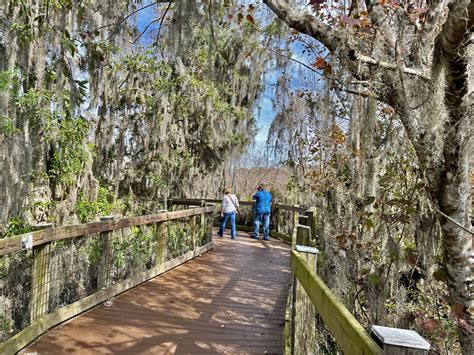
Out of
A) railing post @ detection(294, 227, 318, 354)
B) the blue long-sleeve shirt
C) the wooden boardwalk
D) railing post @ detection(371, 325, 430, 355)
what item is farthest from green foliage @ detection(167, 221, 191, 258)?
railing post @ detection(371, 325, 430, 355)

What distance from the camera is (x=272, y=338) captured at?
3693mm

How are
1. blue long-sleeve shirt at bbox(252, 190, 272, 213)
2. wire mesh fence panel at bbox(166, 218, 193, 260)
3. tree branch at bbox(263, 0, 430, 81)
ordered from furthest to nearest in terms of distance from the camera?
blue long-sleeve shirt at bbox(252, 190, 272, 213) < wire mesh fence panel at bbox(166, 218, 193, 260) < tree branch at bbox(263, 0, 430, 81)

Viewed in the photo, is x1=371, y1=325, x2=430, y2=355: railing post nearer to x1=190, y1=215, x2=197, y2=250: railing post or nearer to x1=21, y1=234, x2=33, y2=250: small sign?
x1=21, y1=234, x2=33, y2=250: small sign

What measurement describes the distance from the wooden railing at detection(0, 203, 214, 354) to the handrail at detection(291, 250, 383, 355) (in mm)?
2156

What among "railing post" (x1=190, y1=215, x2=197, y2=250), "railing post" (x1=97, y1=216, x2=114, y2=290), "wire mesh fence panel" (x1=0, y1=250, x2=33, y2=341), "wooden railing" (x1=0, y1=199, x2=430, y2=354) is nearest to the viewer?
"wooden railing" (x1=0, y1=199, x2=430, y2=354)

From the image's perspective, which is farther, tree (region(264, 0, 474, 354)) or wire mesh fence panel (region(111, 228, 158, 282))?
wire mesh fence panel (region(111, 228, 158, 282))

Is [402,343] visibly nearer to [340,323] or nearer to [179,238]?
[340,323]

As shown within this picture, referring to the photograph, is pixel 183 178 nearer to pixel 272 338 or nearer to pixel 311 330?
pixel 272 338

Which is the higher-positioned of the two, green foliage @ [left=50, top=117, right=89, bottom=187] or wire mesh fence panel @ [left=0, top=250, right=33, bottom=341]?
green foliage @ [left=50, top=117, right=89, bottom=187]

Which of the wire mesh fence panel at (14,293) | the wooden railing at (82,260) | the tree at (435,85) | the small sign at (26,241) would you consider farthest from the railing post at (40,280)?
the tree at (435,85)

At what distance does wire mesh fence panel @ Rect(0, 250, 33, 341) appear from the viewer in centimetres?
404

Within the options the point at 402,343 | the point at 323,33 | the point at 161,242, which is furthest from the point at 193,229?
the point at 402,343

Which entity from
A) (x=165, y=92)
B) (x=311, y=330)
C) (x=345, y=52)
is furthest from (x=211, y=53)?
(x=165, y=92)

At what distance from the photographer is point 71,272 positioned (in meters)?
4.78
